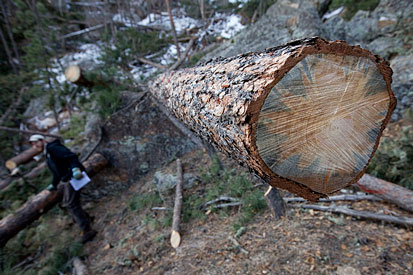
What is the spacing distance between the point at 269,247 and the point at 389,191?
1.54 m

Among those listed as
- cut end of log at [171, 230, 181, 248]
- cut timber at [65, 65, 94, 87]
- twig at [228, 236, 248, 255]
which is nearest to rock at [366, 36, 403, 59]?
twig at [228, 236, 248, 255]

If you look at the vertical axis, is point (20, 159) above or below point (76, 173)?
below

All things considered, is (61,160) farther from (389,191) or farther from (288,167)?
(389,191)

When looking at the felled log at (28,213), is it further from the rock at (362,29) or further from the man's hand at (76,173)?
the rock at (362,29)

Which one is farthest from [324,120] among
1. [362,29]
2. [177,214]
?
[362,29]

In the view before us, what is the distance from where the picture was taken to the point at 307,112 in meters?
1.00

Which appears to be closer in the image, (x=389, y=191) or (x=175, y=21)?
(x=389, y=191)

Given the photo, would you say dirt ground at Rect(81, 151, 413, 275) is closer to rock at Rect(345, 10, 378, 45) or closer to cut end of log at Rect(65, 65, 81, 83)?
cut end of log at Rect(65, 65, 81, 83)

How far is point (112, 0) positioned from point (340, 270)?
17068mm

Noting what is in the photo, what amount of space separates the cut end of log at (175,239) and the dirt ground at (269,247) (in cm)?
6

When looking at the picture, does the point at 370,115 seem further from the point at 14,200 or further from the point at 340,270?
the point at 14,200

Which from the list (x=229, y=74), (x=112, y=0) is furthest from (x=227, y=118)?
(x=112, y=0)

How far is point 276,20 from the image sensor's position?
6.56 meters

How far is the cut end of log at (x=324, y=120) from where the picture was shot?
96cm
